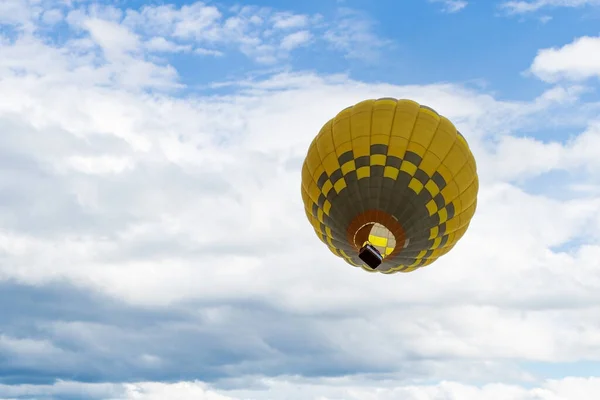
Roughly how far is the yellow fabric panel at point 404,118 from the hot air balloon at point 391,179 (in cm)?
5

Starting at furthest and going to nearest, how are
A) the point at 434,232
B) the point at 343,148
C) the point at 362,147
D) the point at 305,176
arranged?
the point at 305,176
the point at 434,232
the point at 343,148
the point at 362,147

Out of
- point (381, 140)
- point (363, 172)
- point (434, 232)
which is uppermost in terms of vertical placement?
point (381, 140)

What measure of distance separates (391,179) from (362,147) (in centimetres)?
219

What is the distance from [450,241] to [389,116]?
7.68m

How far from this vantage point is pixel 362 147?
4147 cm

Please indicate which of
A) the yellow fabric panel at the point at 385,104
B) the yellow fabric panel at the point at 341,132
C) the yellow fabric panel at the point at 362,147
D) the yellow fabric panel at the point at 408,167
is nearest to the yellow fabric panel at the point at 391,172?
the yellow fabric panel at the point at 408,167

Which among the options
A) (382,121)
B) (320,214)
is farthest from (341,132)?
(320,214)

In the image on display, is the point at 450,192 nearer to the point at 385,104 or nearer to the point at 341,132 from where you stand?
the point at 385,104

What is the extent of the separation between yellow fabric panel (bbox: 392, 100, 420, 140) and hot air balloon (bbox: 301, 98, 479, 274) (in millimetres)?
50

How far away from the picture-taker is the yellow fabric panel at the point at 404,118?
41.4 meters

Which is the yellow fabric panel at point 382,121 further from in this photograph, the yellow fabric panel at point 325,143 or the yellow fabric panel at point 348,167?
the yellow fabric panel at point 325,143

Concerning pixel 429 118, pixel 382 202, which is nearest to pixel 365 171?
pixel 382 202

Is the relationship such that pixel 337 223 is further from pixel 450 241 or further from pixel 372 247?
pixel 450 241

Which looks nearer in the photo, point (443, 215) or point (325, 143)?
point (443, 215)
